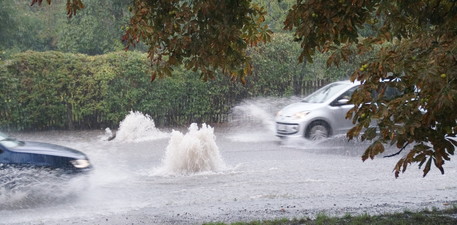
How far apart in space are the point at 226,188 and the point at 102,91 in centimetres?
1008

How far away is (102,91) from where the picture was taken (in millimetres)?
20438

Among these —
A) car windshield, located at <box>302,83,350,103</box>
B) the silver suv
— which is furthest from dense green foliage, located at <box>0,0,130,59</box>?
the silver suv

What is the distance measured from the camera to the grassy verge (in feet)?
25.2

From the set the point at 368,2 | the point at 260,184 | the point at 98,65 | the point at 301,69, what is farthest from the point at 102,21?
the point at 368,2

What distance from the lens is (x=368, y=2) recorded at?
599 cm

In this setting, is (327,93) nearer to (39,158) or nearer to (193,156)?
(193,156)

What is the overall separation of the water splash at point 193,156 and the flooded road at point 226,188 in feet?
0.07

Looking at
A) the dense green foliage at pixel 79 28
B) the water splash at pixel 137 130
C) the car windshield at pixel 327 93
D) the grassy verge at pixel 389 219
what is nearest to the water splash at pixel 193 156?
the car windshield at pixel 327 93

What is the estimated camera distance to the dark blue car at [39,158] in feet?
33.8

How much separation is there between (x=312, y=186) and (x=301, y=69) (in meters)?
11.6

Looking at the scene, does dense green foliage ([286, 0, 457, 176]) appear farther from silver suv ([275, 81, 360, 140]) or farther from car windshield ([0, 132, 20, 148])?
silver suv ([275, 81, 360, 140])

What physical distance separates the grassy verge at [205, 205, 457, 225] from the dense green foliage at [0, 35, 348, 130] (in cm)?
1284

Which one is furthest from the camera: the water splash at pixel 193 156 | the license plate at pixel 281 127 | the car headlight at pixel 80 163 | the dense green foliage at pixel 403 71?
the license plate at pixel 281 127

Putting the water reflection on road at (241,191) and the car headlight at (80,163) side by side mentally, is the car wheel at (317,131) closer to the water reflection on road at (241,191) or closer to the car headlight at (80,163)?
the water reflection on road at (241,191)
